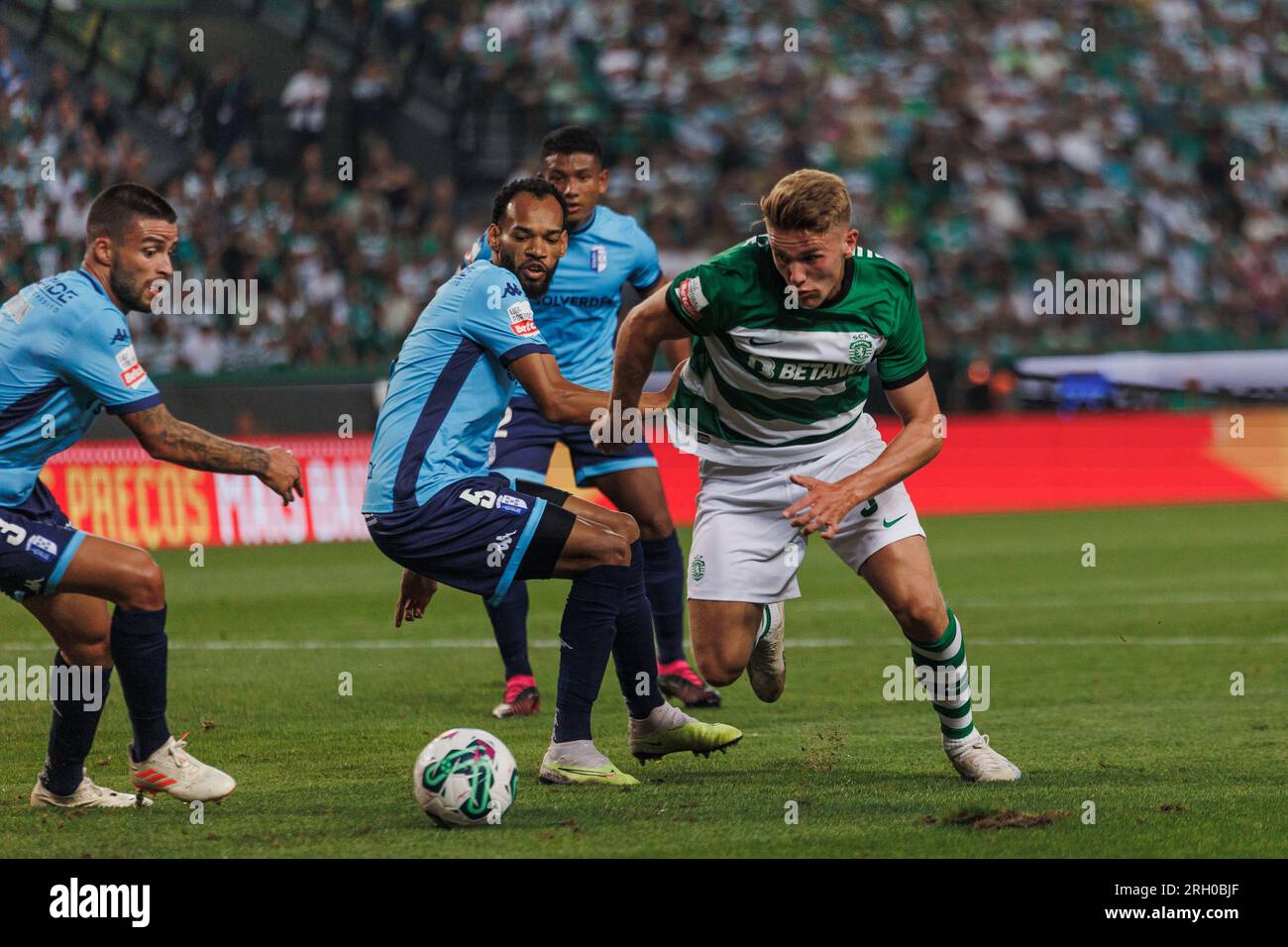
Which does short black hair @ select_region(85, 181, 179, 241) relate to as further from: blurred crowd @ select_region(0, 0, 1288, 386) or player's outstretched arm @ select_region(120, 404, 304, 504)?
blurred crowd @ select_region(0, 0, 1288, 386)

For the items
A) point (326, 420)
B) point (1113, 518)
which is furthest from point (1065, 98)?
point (326, 420)

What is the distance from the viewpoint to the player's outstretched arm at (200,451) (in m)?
5.69

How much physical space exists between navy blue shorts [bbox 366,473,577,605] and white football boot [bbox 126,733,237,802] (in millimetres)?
934

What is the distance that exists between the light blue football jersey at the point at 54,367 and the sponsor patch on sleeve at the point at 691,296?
A: 69.1 inches

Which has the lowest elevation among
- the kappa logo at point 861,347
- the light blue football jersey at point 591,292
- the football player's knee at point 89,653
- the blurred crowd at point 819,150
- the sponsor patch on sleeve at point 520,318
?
the football player's knee at point 89,653

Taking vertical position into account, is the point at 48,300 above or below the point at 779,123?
below

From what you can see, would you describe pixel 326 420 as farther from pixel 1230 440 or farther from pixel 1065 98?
pixel 1065 98

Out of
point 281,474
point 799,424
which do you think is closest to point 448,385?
point 281,474

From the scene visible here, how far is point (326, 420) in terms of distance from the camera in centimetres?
1697

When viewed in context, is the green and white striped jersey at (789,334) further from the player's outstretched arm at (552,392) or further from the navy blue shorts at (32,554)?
the navy blue shorts at (32,554)

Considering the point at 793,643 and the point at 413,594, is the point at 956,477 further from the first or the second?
the point at 413,594

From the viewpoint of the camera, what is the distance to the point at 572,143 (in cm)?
832

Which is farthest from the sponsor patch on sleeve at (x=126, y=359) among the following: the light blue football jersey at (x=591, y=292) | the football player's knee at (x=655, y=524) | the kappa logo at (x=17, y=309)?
the football player's knee at (x=655, y=524)

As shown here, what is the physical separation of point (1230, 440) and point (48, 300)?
15.7 metres
